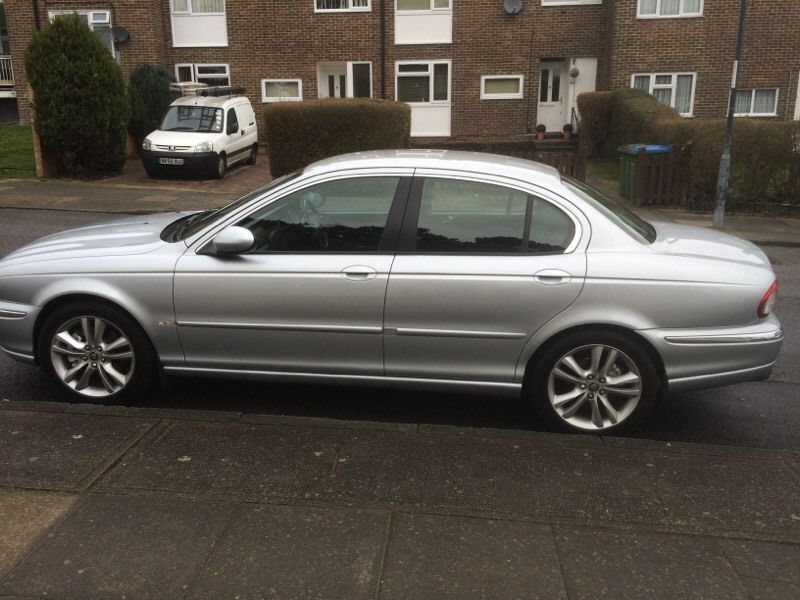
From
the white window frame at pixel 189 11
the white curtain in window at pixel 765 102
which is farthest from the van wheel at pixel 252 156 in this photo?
the white curtain in window at pixel 765 102

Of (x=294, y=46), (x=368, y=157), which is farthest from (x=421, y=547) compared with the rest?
(x=294, y=46)

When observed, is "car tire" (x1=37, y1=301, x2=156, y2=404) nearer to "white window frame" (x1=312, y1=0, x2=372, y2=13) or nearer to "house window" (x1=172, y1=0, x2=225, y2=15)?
"white window frame" (x1=312, y1=0, x2=372, y2=13)

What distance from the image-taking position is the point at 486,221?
14.5ft

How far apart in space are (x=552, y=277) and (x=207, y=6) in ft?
73.8

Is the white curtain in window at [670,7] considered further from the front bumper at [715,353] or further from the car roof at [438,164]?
the front bumper at [715,353]

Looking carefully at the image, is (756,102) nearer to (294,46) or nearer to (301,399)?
(294,46)

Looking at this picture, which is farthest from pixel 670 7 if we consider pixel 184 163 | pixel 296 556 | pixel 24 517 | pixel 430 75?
pixel 24 517

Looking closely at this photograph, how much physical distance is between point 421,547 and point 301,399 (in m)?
2.15

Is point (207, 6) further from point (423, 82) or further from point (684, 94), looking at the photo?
point (684, 94)

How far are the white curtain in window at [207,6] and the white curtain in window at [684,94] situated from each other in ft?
45.6

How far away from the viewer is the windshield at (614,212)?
4.52 meters

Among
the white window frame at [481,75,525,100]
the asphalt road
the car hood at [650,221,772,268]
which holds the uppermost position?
the white window frame at [481,75,525,100]

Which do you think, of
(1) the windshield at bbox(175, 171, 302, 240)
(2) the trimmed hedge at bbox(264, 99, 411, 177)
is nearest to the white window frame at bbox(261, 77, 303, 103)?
(2) the trimmed hedge at bbox(264, 99, 411, 177)

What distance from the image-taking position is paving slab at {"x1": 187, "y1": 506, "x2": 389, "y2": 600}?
276 cm
